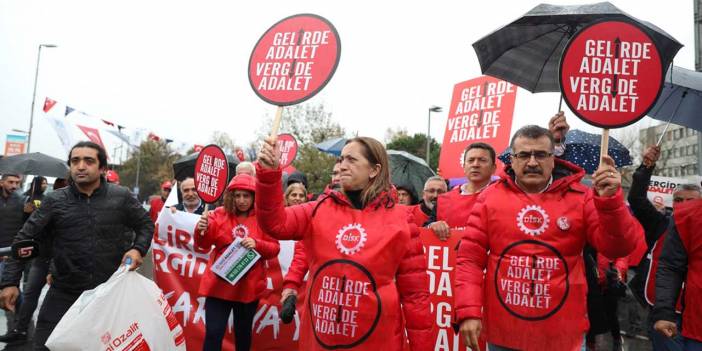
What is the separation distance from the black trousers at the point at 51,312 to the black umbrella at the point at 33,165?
576 centimetres

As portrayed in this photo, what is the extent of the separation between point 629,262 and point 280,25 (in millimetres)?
4333

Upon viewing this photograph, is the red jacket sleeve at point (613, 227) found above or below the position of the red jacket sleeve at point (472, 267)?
above

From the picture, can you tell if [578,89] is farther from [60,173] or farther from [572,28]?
[60,173]

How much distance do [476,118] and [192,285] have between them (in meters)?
6.24

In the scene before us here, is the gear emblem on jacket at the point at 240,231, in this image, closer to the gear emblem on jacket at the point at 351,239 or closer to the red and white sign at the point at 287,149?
the gear emblem on jacket at the point at 351,239

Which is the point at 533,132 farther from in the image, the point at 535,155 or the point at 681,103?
the point at 681,103

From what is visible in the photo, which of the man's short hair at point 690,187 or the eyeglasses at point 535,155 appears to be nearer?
the eyeglasses at point 535,155

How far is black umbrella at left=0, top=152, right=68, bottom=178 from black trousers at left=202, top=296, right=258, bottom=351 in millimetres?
5974

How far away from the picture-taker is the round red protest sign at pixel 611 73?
9.89 ft

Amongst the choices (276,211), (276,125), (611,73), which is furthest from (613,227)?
(276,125)

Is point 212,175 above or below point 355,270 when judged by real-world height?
above

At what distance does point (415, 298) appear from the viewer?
289 centimetres

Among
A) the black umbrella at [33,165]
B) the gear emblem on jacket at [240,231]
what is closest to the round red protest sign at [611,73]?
the gear emblem on jacket at [240,231]

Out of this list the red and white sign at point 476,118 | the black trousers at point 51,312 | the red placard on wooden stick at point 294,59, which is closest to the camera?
the red placard on wooden stick at point 294,59
